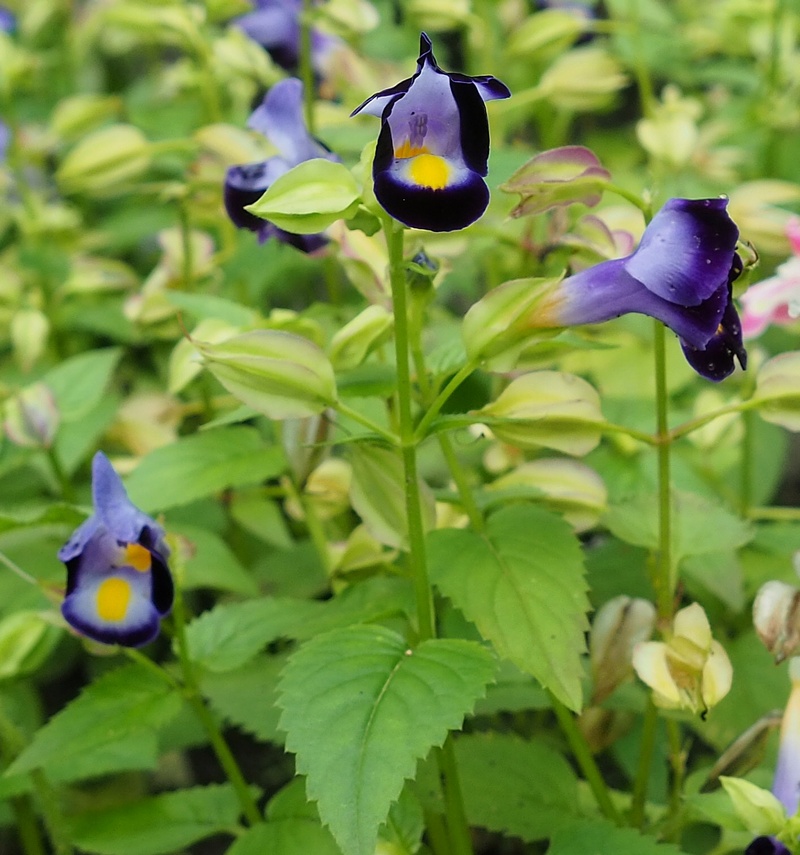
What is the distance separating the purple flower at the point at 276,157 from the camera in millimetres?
771

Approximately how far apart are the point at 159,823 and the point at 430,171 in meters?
0.55

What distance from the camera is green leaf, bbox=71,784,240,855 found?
77 centimetres

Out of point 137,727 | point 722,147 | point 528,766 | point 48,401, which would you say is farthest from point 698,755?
point 722,147

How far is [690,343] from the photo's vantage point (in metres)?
0.55

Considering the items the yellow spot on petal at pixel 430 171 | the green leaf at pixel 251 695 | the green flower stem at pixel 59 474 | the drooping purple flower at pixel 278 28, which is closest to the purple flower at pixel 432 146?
the yellow spot on petal at pixel 430 171

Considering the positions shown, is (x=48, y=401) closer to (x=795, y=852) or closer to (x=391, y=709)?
(x=391, y=709)

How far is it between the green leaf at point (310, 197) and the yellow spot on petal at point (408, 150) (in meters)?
0.03

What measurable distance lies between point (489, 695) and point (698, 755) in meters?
0.43

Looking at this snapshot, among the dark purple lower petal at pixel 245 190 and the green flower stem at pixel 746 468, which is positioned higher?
the dark purple lower petal at pixel 245 190

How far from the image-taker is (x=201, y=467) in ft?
2.80

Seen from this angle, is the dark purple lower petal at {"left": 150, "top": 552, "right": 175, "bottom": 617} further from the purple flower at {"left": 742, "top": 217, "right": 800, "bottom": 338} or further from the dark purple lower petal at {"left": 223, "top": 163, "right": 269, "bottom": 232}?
the purple flower at {"left": 742, "top": 217, "right": 800, "bottom": 338}

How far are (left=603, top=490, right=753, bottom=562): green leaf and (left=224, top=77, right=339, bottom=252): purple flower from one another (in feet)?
1.02

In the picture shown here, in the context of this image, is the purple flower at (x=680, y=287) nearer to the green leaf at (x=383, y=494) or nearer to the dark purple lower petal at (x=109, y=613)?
the green leaf at (x=383, y=494)

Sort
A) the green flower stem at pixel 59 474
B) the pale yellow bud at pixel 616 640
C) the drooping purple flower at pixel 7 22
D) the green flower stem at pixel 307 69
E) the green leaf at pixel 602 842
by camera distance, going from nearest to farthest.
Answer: the green leaf at pixel 602 842
the pale yellow bud at pixel 616 640
the green flower stem at pixel 59 474
the green flower stem at pixel 307 69
the drooping purple flower at pixel 7 22
